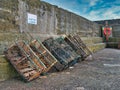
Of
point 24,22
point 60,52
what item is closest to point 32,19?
point 24,22

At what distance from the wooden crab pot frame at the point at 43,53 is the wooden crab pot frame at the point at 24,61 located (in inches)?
14.8

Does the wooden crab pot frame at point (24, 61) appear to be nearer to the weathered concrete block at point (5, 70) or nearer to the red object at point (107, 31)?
the weathered concrete block at point (5, 70)

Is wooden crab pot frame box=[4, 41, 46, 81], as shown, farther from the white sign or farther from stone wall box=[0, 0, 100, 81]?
the white sign

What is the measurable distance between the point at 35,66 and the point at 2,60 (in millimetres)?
798

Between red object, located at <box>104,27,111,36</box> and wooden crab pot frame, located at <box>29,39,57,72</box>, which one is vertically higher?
red object, located at <box>104,27,111,36</box>

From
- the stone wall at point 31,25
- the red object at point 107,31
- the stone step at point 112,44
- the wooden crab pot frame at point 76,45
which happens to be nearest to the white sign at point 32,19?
the stone wall at point 31,25

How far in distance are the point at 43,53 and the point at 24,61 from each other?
2.11 ft

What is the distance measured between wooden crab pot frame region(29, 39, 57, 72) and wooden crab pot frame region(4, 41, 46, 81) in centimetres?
38

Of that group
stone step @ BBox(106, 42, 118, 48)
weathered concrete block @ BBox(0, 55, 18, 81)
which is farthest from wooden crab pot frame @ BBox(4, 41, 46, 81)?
stone step @ BBox(106, 42, 118, 48)

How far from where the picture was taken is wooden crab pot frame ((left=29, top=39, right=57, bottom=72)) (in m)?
4.05

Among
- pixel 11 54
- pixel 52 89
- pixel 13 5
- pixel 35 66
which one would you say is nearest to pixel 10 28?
pixel 13 5

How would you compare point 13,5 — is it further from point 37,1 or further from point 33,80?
point 33,80

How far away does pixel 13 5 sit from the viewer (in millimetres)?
4438

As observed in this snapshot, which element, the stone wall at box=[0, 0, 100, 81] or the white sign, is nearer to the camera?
the stone wall at box=[0, 0, 100, 81]
